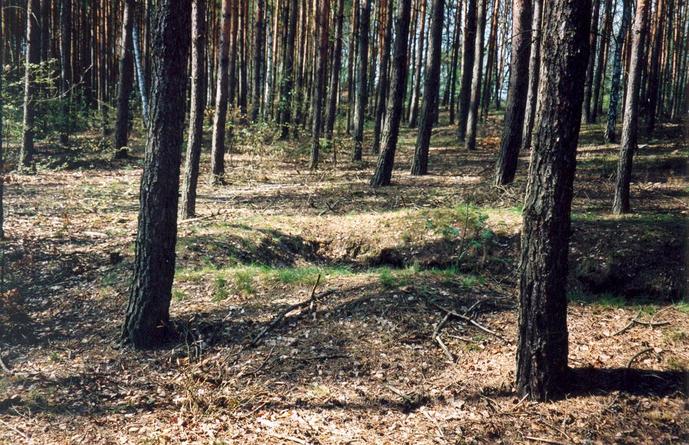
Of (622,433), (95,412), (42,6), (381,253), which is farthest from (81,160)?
(622,433)

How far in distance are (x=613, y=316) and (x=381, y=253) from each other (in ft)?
14.0

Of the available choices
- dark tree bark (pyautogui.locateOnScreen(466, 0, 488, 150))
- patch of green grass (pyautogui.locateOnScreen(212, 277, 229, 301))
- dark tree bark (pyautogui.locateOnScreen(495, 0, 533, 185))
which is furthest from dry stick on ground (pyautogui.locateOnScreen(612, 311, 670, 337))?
dark tree bark (pyautogui.locateOnScreen(466, 0, 488, 150))

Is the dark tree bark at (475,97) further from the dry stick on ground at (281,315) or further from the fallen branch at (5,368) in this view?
the fallen branch at (5,368)

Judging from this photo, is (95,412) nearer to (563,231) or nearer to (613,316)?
(563,231)

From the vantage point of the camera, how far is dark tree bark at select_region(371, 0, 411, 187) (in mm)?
13695

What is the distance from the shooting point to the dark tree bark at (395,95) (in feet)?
44.9

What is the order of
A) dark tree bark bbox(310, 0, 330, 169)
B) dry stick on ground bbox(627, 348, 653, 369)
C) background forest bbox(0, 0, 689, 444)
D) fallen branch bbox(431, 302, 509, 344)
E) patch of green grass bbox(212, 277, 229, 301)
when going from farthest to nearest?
dark tree bark bbox(310, 0, 330, 169)
patch of green grass bbox(212, 277, 229, 301)
fallen branch bbox(431, 302, 509, 344)
dry stick on ground bbox(627, 348, 653, 369)
background forest bbox(0, 0, 689, 444)

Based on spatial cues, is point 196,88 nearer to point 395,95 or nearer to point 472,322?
point 395,95

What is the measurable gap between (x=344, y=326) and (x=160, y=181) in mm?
2725

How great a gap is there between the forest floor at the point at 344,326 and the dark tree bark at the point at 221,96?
10.6 ft

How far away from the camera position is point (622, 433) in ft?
15.0

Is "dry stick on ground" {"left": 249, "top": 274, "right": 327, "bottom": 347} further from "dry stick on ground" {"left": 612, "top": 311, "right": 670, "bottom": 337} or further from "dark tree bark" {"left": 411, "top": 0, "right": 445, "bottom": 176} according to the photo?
"dark tree bark" {"left": 411, "top": 0, "right": 445, "bottom": 176}

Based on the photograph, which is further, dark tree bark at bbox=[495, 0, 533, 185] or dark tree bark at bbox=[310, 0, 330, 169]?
dark tree bark at bbox=[310, 0, 330, 169]

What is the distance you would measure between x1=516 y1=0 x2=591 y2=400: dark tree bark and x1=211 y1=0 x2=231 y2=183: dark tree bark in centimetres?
1059
